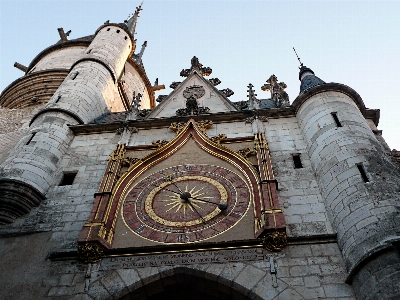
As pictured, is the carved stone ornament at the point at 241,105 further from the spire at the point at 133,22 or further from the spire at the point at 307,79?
the spire at the point at 133,22

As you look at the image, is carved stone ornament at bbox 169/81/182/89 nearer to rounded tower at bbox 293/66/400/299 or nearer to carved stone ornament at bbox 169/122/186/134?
carved stone ornament at bbox 169/122/186/134

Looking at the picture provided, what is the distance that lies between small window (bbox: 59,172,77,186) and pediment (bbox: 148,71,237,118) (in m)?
3.24

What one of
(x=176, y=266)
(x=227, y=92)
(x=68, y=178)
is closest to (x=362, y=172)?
(x=176, y=266)

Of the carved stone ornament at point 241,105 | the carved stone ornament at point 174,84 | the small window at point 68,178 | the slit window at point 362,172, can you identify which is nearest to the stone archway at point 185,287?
the slit window at point 362,172

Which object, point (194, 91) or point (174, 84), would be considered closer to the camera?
point (194, 91)

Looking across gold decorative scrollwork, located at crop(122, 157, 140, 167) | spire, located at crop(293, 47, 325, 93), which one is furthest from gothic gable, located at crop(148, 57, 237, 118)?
gold decorative scrollwork, located at crop(122, 157, 140, 167)

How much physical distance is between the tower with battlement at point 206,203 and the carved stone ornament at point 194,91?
0.79m

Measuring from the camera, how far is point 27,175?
962 cm

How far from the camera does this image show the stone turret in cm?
917

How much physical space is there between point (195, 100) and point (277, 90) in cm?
279

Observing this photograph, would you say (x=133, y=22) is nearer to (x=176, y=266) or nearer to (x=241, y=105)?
(x=241, y=105)

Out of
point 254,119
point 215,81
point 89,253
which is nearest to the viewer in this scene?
point 89,253

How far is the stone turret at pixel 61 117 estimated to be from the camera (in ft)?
30.1

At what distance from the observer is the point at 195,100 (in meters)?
12.4
